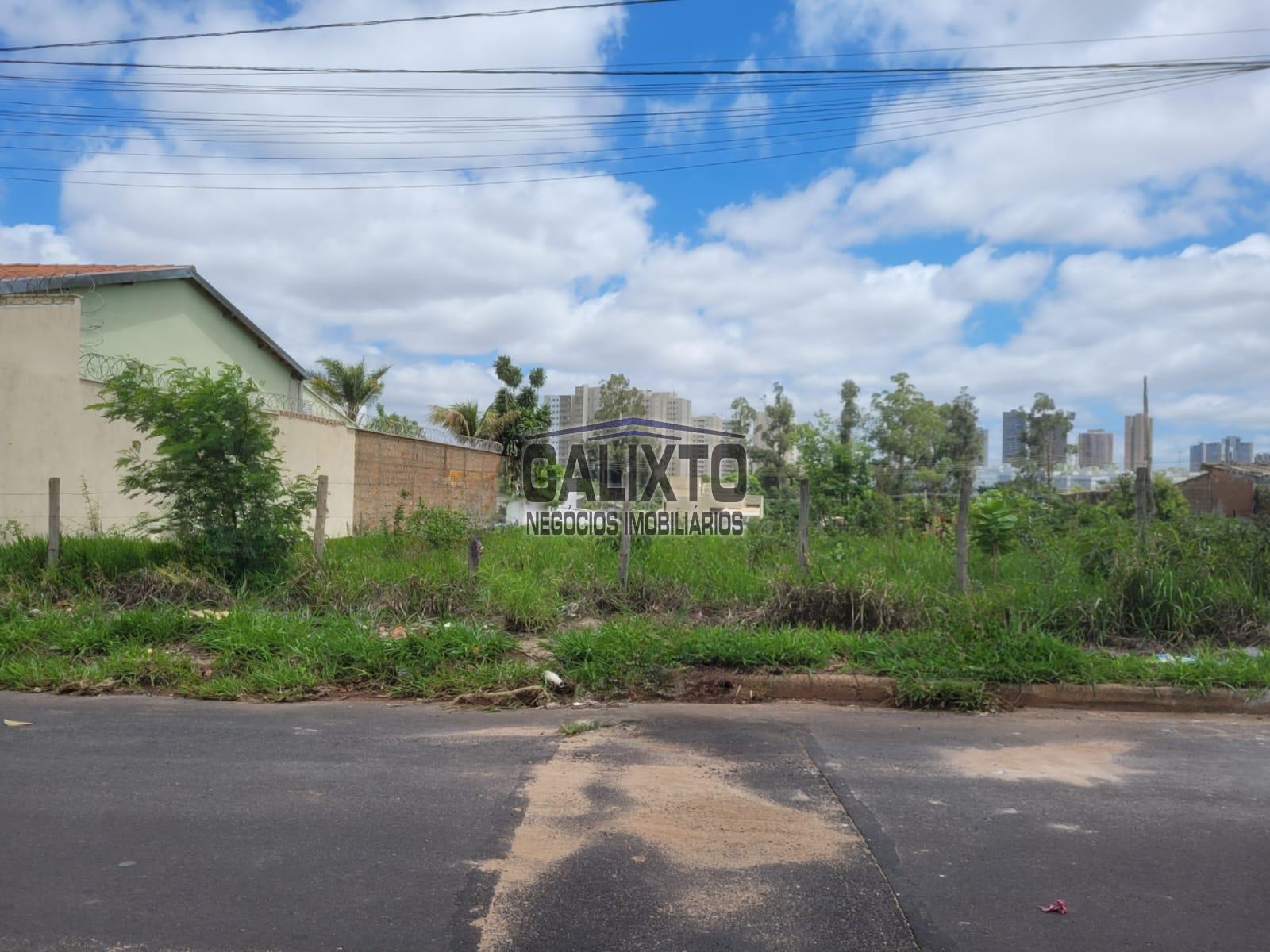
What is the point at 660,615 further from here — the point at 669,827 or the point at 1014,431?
the point at 1014,431

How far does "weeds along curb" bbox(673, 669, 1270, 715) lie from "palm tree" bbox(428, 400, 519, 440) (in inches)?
983

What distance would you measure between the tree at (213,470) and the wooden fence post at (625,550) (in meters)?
3.32

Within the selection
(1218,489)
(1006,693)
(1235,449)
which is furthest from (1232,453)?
(1006,693)

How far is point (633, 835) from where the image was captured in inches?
151

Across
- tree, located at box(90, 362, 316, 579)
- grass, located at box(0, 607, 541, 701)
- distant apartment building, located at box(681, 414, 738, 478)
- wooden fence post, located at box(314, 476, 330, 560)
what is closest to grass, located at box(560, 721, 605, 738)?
grass, located at box(0, 607, 541, 701)

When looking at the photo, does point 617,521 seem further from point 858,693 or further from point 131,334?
point 131,334

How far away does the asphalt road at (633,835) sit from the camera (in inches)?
120

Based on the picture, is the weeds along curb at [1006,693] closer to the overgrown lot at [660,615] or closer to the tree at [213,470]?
the overgrown lot at [660,615]

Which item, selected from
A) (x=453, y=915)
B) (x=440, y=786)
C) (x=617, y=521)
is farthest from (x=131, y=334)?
(x=453, y=915)

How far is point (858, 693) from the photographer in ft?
21.2

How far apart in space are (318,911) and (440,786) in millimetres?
1328

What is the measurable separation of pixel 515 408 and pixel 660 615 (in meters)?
23.9

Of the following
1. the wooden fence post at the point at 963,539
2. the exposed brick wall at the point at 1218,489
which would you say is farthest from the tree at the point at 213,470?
the exposed brick wall at the point at 1218,489

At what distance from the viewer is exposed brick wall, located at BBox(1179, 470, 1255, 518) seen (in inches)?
688
